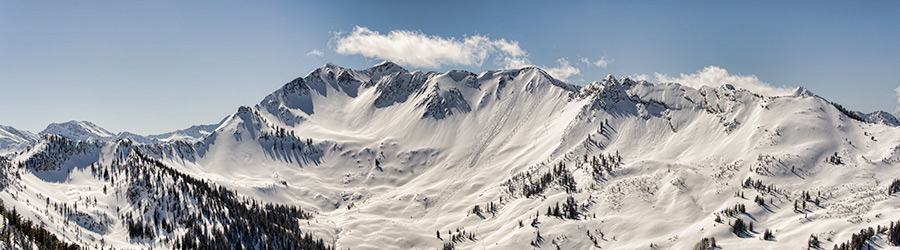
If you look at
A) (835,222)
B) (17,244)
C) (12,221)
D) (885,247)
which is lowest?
(885,247)

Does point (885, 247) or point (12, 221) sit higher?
point (12, 221)

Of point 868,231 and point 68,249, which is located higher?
point 68,249

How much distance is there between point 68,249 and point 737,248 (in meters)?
249

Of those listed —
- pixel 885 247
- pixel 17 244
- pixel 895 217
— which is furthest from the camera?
pixel 895 217

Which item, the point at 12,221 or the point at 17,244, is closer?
the point at 17,244

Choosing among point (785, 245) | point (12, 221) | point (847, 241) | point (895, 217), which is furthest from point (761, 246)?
point (12, 221)

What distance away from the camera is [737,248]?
19975cm

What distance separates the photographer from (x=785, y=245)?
194 metres

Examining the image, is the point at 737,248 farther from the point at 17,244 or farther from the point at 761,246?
the point at 17,244

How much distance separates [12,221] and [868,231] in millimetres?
307151

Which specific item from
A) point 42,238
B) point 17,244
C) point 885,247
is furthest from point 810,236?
point 42,238

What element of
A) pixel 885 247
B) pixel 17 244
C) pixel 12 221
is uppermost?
pixel 12 221

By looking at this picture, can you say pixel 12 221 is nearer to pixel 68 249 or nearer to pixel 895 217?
pixel 68 249

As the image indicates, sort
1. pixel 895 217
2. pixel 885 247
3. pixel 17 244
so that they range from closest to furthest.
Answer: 1. pixel 17 244
2. pixel 885 247
3. pixel 895 217
